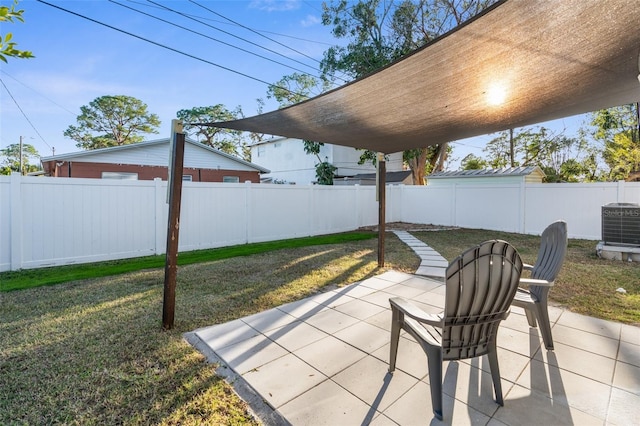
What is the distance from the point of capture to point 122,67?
10758mm

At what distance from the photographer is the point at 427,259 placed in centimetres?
621

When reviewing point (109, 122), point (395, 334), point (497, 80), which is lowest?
point (395, 334)

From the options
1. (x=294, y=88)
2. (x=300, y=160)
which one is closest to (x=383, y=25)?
(x=294, y=88)

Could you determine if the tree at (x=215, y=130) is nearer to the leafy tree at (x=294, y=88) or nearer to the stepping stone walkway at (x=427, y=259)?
the leafy tree at (x=294, y=88)

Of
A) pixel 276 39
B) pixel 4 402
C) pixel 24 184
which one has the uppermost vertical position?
pixel 276 39

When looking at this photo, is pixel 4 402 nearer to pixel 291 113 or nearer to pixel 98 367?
pixel 98 367

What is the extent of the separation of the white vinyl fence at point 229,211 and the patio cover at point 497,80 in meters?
3.68

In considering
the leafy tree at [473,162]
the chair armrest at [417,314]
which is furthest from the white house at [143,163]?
the leafy tree at [473,162]

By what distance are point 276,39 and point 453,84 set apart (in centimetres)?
1005

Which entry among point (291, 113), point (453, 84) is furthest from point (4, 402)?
point (453, 84)

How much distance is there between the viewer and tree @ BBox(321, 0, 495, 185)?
1295 cm

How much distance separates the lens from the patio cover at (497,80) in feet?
6.73

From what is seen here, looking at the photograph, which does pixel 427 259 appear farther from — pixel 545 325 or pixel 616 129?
pixel 616 129

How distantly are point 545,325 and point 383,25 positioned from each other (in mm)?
14414
